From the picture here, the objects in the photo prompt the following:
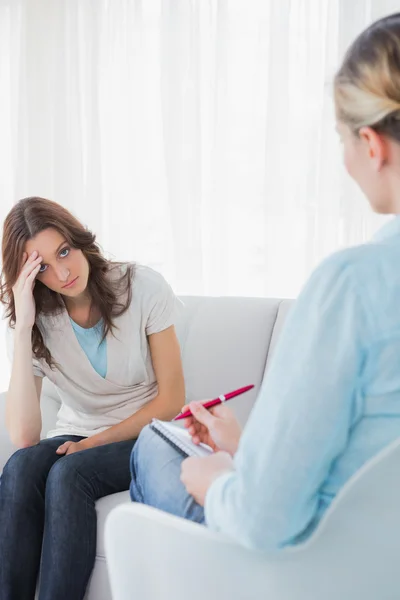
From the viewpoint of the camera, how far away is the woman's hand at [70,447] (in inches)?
69.5

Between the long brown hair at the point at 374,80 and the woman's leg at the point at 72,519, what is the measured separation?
1.10 m

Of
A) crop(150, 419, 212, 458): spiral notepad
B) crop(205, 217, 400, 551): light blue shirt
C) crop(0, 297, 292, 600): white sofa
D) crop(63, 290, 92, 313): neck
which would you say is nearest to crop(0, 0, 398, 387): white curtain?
crop(0, 297, 292, 600): white sofa

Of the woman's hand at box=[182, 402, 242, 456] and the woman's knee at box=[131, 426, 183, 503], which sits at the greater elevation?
the woman's hand at box=[182, 402, 242, 456]

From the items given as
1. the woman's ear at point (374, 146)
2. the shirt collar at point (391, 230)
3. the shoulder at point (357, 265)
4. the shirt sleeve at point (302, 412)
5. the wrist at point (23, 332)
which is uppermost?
the woman's ear at point (374, 146)

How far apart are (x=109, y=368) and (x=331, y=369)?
3.95 feet

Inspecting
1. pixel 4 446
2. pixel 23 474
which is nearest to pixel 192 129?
pixel 4 446

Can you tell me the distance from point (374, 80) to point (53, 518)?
1.18m

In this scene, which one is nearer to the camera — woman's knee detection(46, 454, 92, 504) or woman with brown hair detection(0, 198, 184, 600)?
woman's knee detection(46, 454, 92, 504)

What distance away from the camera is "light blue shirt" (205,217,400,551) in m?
0.73

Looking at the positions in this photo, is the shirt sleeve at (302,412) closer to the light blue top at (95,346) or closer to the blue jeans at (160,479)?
the blue jeans at (160,479)

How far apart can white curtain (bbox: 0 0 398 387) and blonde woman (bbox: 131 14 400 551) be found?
1.65 meters

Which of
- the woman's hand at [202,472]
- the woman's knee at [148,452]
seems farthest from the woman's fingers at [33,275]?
the woman's hand at [202,472]

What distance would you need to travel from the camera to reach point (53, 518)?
1.56 meters

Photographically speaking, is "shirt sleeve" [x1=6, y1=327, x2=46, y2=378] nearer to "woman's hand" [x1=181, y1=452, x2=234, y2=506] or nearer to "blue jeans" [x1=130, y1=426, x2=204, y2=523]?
"blue jeans" [x1=130, y1=426, x2=204, y2=523]
